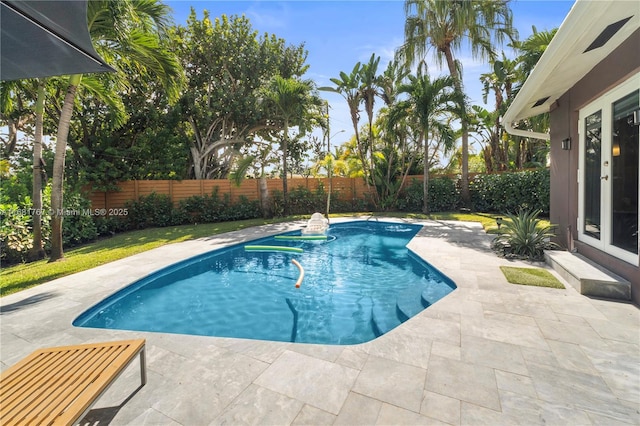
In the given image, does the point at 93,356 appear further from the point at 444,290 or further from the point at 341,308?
the point at 444,290

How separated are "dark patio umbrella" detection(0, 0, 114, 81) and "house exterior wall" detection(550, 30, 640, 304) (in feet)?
20.5

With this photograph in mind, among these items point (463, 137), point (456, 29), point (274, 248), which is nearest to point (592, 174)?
point (274, 248)

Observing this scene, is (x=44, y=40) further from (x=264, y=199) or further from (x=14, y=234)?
(x=264, y=199)

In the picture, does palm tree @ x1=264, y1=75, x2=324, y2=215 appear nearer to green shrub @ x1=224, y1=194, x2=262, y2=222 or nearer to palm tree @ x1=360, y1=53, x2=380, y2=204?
palm tree @ x1=360, y1=53, x2=380, y2=204

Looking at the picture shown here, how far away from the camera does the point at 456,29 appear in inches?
549

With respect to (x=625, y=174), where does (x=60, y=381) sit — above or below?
below

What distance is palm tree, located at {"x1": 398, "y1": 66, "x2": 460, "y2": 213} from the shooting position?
13.7 m

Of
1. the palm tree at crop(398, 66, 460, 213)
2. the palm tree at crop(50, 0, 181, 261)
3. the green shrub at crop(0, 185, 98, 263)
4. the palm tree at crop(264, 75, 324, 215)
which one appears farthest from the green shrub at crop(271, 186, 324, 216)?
the palm tree at crop(50, 0, 181, 261)

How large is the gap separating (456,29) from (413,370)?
1625 centimetres

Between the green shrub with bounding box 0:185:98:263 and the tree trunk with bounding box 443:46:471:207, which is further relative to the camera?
the tree trunk with bounding box 443:46:471:207

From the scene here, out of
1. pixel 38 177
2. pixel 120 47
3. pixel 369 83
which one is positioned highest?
pixel 369 83

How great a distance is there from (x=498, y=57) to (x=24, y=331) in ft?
65.0

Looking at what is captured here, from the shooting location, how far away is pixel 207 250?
8.52 m

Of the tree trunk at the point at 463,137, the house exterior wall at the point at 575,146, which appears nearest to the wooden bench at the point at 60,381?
the house exterior wall at the point at 575,146
